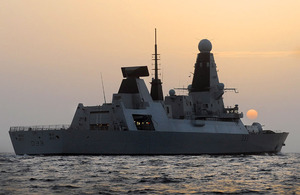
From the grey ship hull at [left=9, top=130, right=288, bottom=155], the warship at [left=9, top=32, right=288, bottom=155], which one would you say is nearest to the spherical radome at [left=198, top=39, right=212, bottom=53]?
the warship at [left=9, top=32, right=288, bottom=155]

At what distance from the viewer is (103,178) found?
2811cm

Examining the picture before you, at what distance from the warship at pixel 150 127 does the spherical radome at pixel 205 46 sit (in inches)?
32.9

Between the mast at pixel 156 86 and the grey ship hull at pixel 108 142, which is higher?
the mast at pixel 156 86

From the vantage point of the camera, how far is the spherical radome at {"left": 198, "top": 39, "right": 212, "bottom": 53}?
229ft

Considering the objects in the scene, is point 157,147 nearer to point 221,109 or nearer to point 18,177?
point 221,109

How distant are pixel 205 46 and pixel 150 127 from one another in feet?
65.5

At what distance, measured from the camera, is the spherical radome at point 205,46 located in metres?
69.9

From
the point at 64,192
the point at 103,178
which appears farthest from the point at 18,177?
the point at 64,192

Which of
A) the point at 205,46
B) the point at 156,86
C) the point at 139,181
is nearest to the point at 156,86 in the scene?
the point at 156,86

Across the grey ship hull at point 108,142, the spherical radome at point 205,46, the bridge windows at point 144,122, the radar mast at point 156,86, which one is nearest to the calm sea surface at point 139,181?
the grey ship hull at point 108,142

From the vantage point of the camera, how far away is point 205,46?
69.9m

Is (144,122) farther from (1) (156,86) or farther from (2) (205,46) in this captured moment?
(2) (205,46)

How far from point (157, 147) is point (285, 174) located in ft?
73.2

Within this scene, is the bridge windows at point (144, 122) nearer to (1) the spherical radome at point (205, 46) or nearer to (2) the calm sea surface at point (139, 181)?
(1) the spherical radome at point (205, 46)
